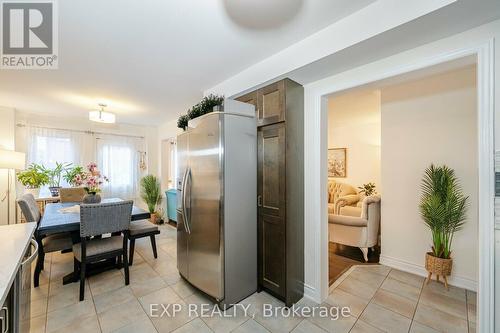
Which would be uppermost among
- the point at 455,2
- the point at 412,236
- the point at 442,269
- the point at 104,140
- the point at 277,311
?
the point at 455,2

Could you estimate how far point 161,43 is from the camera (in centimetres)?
194

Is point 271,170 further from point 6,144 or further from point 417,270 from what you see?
point 6,144

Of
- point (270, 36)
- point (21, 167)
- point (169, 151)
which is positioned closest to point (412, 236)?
point (270, 36)

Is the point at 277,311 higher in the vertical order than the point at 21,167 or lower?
lower

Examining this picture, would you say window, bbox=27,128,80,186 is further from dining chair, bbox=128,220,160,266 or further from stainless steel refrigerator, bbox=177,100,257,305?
stainless steel refrigerator, bbox=177,100,257,305

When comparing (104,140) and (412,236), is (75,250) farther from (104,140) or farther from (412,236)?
(412,236)

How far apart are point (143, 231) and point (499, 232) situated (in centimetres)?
363

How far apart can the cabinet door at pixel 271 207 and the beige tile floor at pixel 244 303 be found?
295 mm

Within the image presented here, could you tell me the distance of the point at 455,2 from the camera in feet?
3.89

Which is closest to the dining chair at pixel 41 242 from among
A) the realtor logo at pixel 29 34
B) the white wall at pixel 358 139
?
the realtor logo at pixel 29 34

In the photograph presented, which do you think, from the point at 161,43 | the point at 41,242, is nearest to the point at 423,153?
the point at 161,43

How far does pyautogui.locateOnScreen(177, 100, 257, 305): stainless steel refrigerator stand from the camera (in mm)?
1979

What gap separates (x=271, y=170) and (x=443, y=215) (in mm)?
2068

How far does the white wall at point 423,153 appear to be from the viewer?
2.38m
